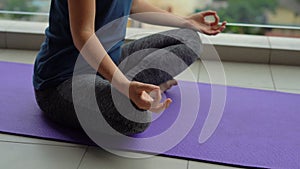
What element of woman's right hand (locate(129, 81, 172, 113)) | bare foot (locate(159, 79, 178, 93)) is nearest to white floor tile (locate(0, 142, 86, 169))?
woman's right hand (locate(129, 81, 172, 113))

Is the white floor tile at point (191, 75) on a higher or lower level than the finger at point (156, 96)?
lower

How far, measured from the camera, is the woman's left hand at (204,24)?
1.67m

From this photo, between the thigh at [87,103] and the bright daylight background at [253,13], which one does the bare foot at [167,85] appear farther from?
the bright daylight background at [253,13]

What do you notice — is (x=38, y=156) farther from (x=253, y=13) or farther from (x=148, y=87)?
(x=253, y=13)

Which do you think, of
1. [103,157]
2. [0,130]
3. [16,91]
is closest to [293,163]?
[103,157]

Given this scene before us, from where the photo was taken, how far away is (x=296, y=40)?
2.46 meters

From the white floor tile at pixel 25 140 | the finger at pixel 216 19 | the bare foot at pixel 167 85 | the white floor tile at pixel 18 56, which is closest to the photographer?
the white floor tile at pixel 25 140

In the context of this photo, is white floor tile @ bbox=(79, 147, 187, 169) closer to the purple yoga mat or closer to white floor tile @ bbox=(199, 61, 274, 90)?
the purple yoga mat

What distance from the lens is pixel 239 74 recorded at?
7.19 ft

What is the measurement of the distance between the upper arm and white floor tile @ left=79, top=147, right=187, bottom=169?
379 millimetres

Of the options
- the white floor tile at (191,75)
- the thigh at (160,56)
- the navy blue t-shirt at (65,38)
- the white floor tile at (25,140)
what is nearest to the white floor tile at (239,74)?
the white floor tile at (191,75)

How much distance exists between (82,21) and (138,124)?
1.28ft

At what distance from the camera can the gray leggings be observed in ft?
4.62

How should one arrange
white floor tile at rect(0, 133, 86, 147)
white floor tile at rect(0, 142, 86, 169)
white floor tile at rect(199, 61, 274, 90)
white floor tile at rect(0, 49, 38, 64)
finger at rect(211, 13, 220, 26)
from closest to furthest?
white floor tile at rect(0, 142, 86, 169)
white floor tile at rect(0, 133, 86, 147)
finger at rect(211, 13, 220, 26)
white floor tile at rect(199, 61, 274, 90)
white floor tile at rect(0, 49, 38, 64)
